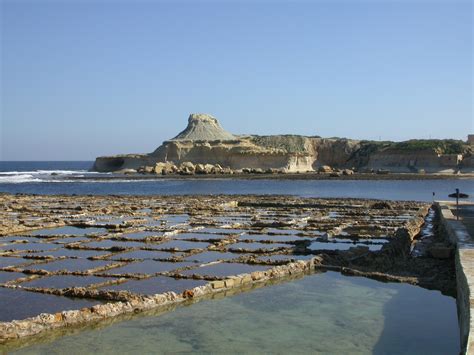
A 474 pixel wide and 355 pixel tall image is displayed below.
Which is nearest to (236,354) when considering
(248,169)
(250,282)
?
(250,282)

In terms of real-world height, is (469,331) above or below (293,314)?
above

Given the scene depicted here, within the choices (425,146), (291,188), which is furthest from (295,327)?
(425,146)

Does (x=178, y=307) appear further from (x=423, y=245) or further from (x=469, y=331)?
(x=423, y=245)

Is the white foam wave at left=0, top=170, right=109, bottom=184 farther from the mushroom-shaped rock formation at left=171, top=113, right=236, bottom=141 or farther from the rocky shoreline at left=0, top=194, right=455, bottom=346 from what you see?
the rocky shoreline at left=0, top=194, right=455, bottom=346

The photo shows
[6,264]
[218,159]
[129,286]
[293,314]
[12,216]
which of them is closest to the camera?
[293,314]

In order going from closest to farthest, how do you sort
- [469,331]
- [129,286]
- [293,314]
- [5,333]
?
1. [469,331]
2. [5,333]
3. [293,314]
4. [129,286]

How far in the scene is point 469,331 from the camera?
6.14 m

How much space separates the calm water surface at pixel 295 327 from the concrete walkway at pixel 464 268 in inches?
17.7

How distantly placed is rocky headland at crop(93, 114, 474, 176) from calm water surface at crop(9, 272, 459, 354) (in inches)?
2559

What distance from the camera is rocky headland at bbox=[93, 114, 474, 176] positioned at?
263 feet

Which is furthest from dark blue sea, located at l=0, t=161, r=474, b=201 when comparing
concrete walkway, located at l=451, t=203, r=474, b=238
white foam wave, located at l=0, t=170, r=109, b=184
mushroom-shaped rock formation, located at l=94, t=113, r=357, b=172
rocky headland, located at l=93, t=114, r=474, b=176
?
mushroom-shaped rock formation, located at l=94, t=113, r=357, b=172

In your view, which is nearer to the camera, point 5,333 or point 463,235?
point 5,333

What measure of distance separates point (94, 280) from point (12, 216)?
14.9 meters

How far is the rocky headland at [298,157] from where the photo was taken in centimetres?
8012
